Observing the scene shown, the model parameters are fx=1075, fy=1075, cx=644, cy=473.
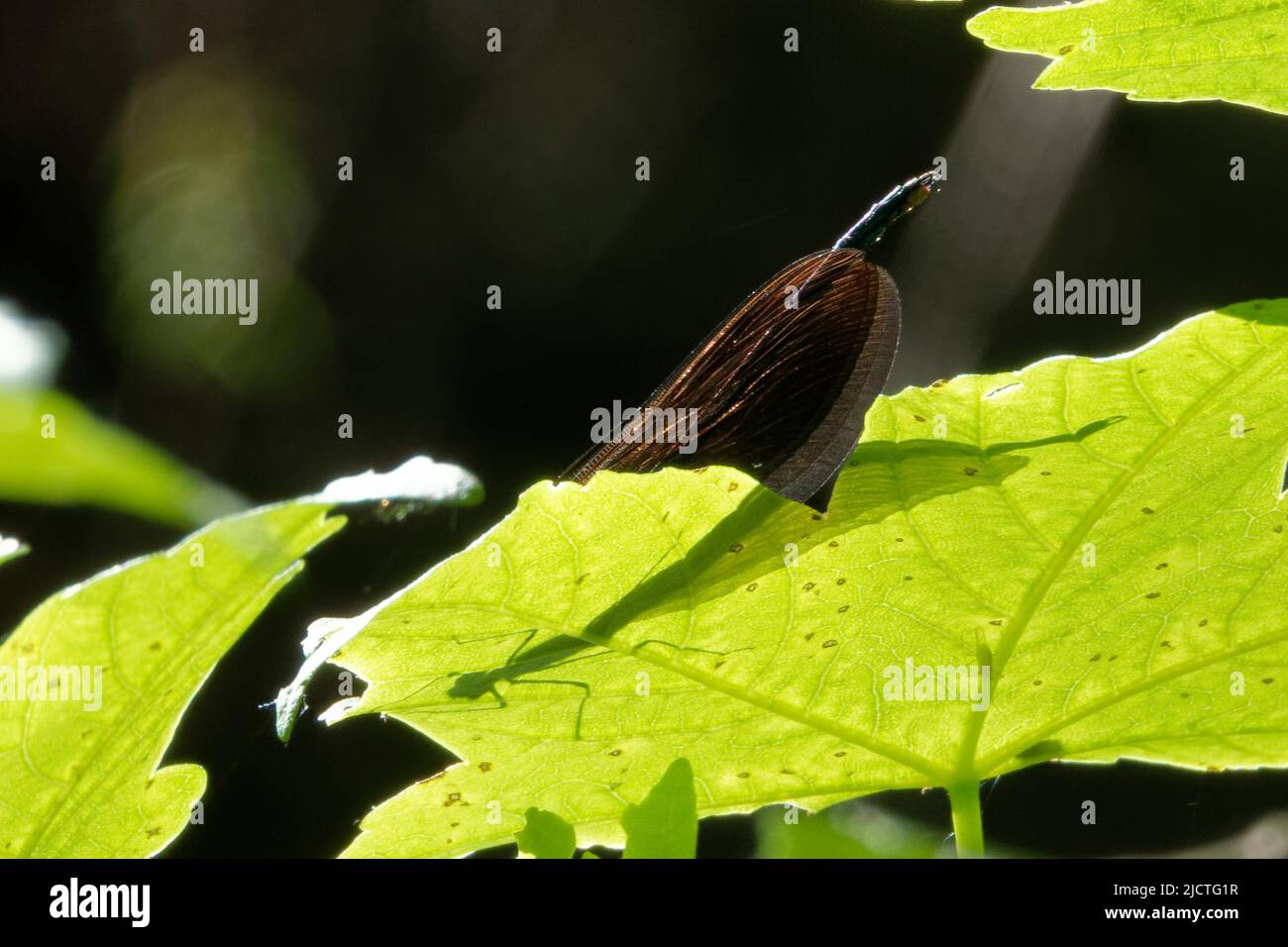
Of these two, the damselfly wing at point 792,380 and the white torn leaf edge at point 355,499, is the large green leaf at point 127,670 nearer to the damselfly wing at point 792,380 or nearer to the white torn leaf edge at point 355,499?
the white torn leaf edge at point 355,499

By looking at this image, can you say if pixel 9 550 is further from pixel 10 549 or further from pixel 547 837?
pixel 547 837

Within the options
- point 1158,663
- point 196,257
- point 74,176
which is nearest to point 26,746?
point 1158,663

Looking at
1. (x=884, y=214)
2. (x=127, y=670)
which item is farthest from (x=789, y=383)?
(x=127, y=670)

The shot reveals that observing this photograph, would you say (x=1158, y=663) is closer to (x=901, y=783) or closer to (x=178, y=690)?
(x=901, y=783)
